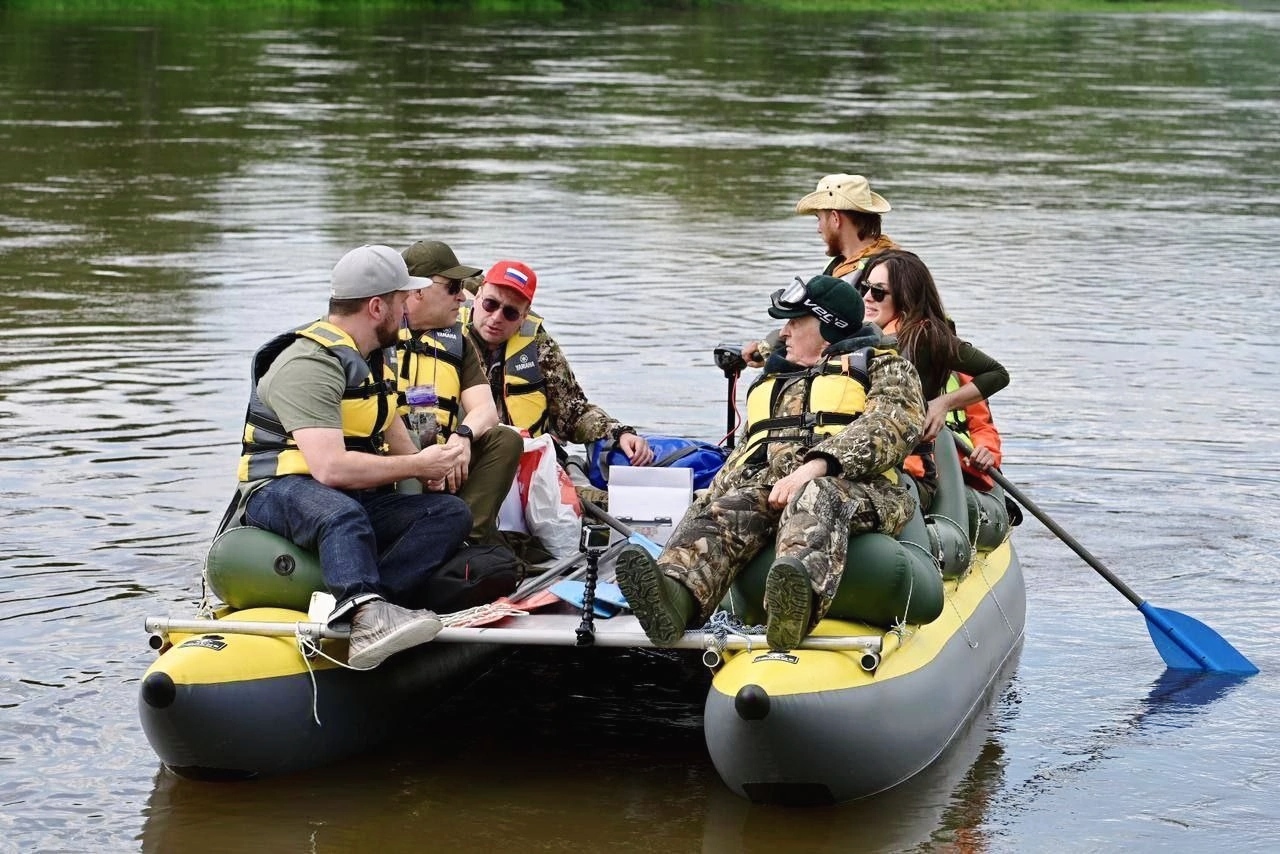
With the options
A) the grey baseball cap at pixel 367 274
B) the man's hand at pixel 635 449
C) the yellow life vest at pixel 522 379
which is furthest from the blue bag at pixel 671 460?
the grey baseball cap at pixel 367 274

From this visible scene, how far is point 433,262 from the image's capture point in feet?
23.7

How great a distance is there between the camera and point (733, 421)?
28.0 ft

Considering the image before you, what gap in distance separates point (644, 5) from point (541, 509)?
173 ft

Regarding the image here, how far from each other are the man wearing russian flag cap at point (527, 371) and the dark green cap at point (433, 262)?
356 mm

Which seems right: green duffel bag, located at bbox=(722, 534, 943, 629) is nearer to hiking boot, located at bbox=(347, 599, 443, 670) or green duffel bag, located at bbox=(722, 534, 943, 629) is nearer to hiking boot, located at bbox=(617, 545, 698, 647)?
hiking boot, located at bbox=(617, 545, 698, 647)

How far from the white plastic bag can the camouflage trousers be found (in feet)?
3.16

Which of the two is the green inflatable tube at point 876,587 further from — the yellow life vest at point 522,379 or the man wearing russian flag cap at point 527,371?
the yellow life vest at point 522,379

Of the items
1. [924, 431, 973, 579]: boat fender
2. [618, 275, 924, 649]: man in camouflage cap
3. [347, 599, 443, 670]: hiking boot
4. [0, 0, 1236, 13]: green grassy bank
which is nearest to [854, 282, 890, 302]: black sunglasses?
[924, 431, 973, 579]: boat fender

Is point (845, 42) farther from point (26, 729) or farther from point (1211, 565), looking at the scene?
point (26, 729)

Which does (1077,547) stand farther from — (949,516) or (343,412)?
(343,412)

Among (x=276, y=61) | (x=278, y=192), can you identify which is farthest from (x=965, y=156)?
(x=276, y=61)

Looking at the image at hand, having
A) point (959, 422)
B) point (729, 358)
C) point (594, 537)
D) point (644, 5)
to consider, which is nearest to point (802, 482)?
point (594, 537)

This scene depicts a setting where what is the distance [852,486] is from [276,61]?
29.9 meters

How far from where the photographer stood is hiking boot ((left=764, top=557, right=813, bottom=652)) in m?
5.67
